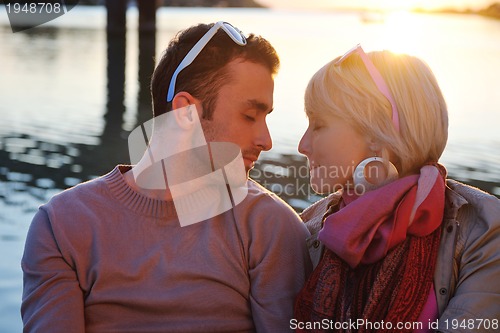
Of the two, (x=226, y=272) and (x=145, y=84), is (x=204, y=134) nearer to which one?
(x=226, y=272)

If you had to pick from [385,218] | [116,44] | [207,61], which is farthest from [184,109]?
[116,44]

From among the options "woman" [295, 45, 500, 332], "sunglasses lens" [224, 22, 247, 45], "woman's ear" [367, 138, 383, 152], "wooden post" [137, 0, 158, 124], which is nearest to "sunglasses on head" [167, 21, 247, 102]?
"sunglasses lens" [224, 22, 247, 45]

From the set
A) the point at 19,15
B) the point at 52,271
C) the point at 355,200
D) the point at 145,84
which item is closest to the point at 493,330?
the point at 355,200

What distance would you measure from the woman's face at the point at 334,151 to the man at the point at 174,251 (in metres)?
0.21

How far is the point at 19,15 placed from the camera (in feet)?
178

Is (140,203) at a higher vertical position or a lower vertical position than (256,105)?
lower

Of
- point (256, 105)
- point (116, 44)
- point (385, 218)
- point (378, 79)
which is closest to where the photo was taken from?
point (385, 218)

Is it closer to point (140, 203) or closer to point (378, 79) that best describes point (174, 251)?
point (140, 203)

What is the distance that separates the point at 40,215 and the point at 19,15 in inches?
2147

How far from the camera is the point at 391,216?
9.09 feet

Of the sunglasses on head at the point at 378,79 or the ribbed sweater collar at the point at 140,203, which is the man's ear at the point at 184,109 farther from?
the sunglasses on head at the point at 378,79

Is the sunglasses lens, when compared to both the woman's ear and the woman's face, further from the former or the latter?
the woman's ear

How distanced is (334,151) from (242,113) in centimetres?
42

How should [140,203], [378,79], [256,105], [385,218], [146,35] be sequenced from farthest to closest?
[146,35], [256,105], [140,203], [378,79], [385,218]
